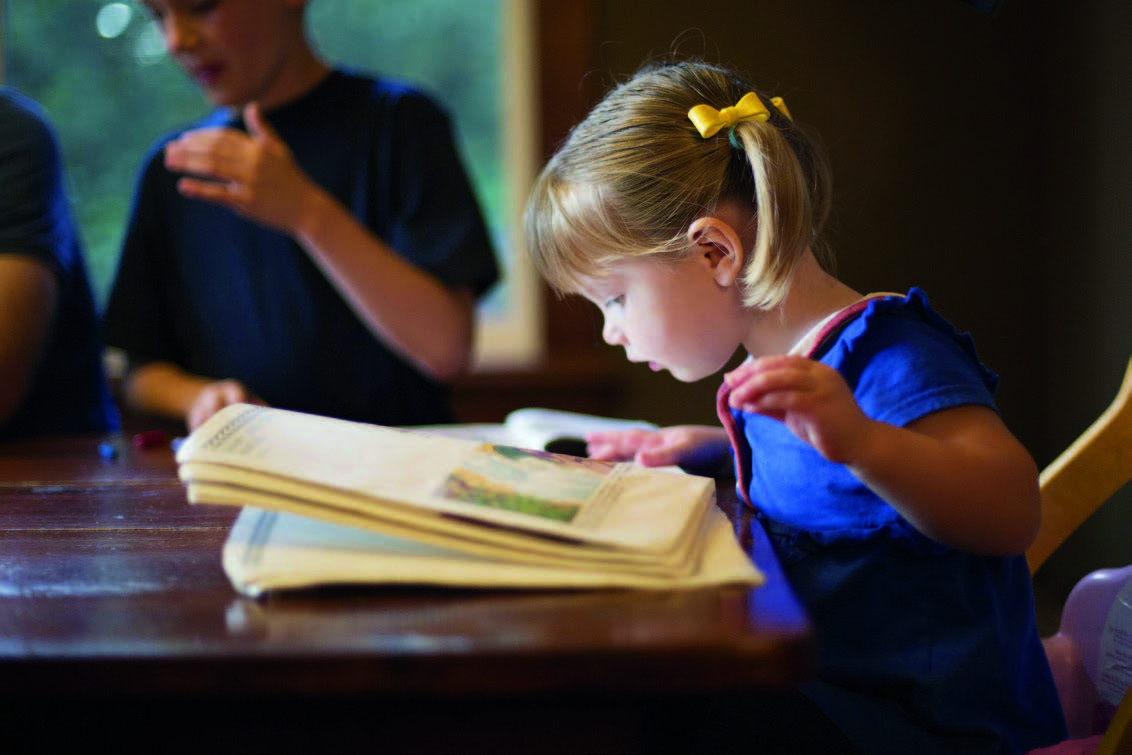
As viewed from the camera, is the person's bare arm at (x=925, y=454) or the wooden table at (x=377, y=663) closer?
the wooden table at (x=377, y=663)

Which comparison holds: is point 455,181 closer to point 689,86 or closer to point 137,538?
point 689,86

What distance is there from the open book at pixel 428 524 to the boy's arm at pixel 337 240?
2.60 ft

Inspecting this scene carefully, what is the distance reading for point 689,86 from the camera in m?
0.88

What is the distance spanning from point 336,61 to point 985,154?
1491 millimetres

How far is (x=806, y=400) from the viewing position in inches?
22.7

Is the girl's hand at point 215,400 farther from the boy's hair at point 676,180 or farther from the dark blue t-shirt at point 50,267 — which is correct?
the boy's hair at point 676,180

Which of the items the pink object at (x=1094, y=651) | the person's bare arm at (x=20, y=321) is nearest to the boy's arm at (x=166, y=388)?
the person's bare arm at (x=20, y=321)

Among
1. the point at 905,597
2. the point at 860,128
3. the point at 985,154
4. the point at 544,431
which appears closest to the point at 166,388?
the point at 544,431

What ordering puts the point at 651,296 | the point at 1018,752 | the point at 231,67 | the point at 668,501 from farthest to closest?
the point at 231,67 < the point at 651,296 < the point at 1018,752 < the point at 668,501

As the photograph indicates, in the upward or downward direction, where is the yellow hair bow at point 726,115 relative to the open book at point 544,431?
upward

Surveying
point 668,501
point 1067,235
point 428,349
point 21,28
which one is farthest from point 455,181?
point 21,28

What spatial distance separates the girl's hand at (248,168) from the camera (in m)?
1.26

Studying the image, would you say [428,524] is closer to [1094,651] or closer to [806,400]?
[806,400]

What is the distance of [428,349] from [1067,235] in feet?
3.37
